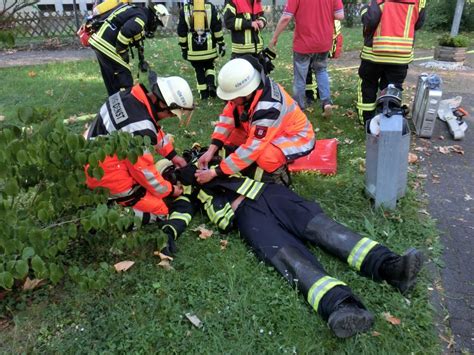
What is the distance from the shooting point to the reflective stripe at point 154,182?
3.46 m

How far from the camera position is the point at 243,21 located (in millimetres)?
6578

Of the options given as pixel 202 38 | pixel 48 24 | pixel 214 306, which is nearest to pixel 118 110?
pixel 214 306

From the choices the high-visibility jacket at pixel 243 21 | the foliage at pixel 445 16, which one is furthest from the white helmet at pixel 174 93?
the foliage at pixel 445 16

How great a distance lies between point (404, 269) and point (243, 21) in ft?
15.7

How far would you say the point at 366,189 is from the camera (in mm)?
4137

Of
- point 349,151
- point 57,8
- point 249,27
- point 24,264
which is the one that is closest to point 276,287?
point 24,264

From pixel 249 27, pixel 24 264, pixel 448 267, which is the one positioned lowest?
pixel 448 267

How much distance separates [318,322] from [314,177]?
2102mm

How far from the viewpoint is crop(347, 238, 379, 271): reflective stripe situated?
313 cm

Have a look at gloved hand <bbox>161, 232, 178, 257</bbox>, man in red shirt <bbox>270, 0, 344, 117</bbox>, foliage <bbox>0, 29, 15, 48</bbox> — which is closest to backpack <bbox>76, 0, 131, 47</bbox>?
man in red shirt <bbox>270, 0, 344, 117</bbox>

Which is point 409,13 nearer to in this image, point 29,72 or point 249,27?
point 249,27

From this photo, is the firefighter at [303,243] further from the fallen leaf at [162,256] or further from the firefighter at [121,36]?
the firefighter at [121,36]

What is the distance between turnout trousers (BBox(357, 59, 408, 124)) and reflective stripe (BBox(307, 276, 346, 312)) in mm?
3339

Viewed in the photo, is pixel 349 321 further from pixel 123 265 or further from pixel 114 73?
pixel 114 73
